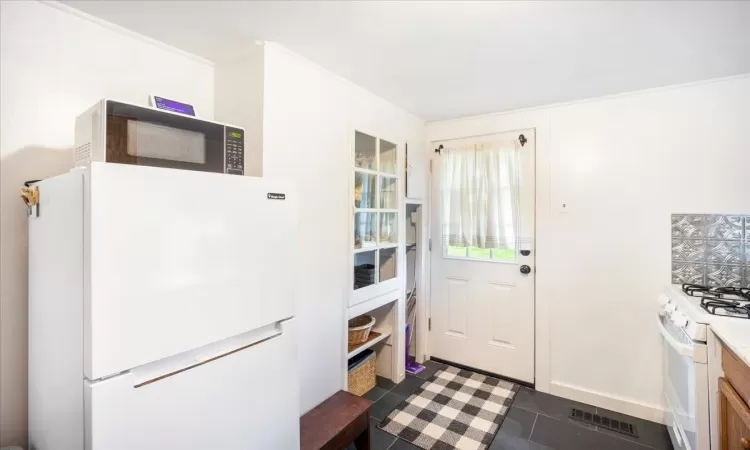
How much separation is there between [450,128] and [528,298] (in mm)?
1552

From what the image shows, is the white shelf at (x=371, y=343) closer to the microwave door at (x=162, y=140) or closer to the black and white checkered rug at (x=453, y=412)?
the black and white checkered rug at (x=453, y=412)

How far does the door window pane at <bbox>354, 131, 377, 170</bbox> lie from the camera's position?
7.75 feet

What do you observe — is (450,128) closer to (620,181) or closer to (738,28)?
(620,181)

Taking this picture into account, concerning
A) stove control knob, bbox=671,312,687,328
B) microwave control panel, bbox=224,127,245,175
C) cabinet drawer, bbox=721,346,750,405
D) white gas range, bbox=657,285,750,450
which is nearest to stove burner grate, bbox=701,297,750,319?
white gas range, bbox=657,285,750,450

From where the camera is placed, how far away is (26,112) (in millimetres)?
1365

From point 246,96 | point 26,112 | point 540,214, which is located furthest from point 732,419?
point 26,112

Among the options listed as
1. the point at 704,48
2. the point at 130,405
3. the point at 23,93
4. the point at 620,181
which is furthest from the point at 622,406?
the point at 23,93

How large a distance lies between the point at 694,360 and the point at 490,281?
1449 millimetres

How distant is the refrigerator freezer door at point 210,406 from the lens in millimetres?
888

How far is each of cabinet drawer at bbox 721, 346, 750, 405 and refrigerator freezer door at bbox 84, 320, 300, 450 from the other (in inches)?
64.1

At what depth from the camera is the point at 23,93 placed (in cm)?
135

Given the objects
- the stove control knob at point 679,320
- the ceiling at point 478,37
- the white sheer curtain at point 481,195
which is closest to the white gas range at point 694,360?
the stove control knob at point 679,320

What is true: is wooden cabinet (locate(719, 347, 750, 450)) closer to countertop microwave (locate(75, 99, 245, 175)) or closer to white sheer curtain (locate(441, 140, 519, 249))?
white sheer curtain (locate(441, 140, 519, 249))

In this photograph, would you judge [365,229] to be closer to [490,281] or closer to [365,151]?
[365,151]
